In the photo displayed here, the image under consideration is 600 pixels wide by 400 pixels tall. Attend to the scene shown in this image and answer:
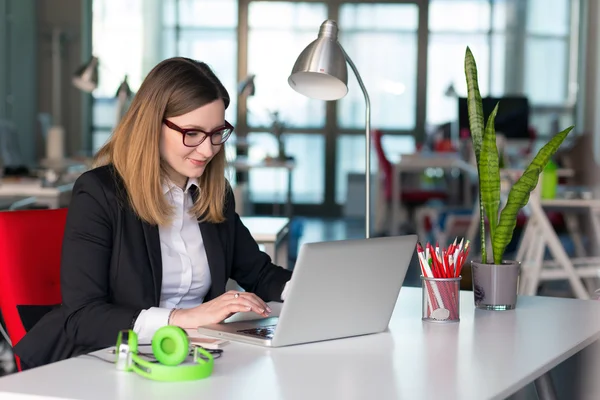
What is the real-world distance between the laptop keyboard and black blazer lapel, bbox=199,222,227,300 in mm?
381

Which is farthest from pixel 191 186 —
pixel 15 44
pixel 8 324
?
pixel 15 44

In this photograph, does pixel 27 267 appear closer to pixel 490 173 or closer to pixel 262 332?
pixel 262 332

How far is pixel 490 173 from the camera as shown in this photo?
2.25 m

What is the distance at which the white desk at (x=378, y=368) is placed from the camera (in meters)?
1.38

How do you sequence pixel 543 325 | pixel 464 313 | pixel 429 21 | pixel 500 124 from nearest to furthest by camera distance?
pixel 543 325 → pixel 464 313 → pixel 500 124 → pixel 429 21

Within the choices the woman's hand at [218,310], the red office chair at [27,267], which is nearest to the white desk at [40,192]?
the red office chair at [27,267]

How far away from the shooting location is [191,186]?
2.23 meters

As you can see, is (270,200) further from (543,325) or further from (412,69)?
(543,325)

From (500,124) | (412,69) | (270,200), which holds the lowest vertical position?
(270,200)

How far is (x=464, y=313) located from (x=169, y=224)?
2.24 ft

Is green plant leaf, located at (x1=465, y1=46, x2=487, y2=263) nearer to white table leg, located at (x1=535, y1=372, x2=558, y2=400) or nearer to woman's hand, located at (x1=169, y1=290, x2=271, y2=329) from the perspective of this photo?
white table leg, located at (x1=535, y1=372, x2=558, y2=400)

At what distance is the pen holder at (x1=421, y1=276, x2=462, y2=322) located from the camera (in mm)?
1991

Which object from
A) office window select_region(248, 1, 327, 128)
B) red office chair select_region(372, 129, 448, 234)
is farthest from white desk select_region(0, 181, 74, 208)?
office window select_region(248, 1, 327, 128)

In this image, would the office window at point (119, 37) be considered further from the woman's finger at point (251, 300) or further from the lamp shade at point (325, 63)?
the woman's finger at point (251, 300)
